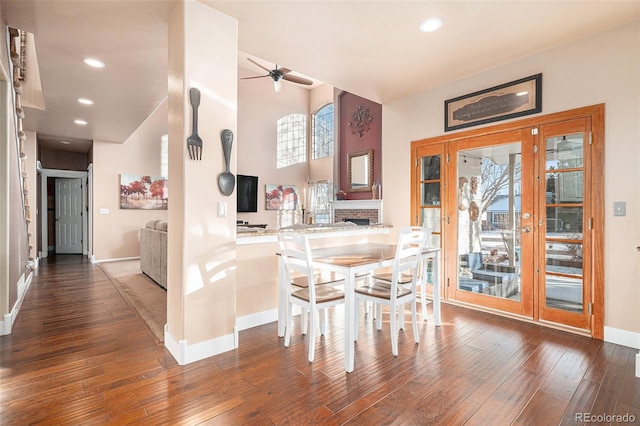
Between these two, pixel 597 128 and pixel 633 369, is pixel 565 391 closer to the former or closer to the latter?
pixel 633 369

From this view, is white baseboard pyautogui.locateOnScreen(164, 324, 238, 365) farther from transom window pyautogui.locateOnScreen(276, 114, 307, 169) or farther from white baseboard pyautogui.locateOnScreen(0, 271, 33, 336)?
transom window pyautogui.locateOnScreen(276, 114, 307, 169)

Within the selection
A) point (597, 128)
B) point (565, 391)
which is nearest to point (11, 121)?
point (565, 391)

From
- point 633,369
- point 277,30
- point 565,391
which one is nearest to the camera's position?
point 565,391

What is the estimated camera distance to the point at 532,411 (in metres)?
1.80

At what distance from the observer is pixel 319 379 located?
2113 millimetres

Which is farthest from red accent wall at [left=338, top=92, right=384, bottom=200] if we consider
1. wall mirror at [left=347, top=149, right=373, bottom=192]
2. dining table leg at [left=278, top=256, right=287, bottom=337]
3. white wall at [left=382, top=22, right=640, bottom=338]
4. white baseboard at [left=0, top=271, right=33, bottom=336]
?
white baseboard at [left=0, top=271, right=33, bottom=336]

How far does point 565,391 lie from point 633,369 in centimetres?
73

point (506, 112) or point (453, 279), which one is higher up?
point (506, 112)

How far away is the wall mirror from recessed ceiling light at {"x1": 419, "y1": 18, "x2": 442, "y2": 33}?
171 inches

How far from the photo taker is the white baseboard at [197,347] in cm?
233

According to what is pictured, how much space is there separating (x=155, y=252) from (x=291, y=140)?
220 inches

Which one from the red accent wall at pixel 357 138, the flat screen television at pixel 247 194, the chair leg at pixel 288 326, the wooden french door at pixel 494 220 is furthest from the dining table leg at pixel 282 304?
the flat screen television at pixel 247 194

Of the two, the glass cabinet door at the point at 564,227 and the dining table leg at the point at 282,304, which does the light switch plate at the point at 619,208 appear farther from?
the dining table leg at the point at 282,304

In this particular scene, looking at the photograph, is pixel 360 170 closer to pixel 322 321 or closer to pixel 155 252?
pixel 155 252
